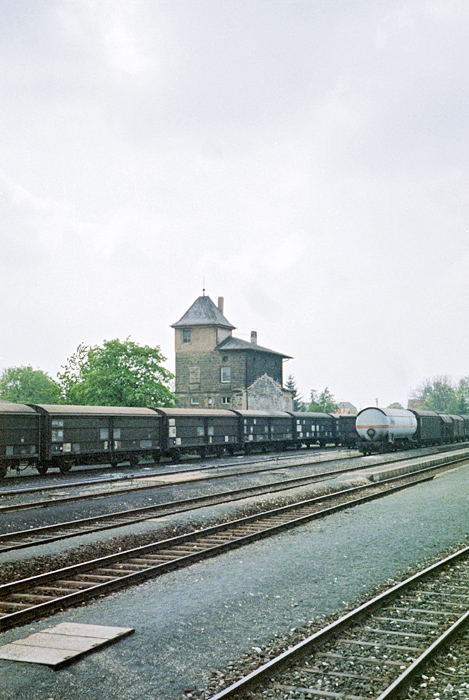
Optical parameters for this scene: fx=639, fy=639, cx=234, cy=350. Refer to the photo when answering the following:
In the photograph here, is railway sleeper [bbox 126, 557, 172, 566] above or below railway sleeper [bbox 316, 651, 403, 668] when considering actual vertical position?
above

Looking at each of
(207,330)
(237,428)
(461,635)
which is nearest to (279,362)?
(207,330)

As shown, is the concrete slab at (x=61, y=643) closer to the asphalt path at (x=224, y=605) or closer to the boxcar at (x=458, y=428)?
the asphalt path at (x=224, y=605)

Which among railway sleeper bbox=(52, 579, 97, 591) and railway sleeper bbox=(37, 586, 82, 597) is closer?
railway sleeper bbox=(37, 586, 82, 597)

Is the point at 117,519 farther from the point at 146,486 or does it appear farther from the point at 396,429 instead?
the point at 396,429

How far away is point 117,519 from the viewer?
1578cm

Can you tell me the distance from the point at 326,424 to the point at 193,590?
42.1 meters

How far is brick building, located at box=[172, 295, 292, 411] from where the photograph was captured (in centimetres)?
6569

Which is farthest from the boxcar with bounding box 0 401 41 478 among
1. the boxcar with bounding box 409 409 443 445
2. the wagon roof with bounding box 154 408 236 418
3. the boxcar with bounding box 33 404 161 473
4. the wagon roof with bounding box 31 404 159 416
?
the boxcar with bounding box 409 409 443 445

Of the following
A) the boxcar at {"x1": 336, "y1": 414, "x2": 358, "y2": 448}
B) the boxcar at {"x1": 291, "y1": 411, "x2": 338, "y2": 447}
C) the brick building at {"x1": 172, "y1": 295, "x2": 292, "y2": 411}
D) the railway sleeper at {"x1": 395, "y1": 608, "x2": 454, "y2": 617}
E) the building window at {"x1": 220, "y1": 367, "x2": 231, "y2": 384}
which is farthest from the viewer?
the building window at {"x1": 220, "y1": 367, "x2": 231, "y2": 384}

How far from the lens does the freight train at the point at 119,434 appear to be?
24531 millimetres

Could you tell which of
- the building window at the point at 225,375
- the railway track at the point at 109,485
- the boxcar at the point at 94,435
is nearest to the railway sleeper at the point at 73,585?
the railway track at the point at 109,485

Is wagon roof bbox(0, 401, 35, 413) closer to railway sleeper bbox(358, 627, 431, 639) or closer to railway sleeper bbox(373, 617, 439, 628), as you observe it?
railway sleeper bbox(373, 617, 439, 628)

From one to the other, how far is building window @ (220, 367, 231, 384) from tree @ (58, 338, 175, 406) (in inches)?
722

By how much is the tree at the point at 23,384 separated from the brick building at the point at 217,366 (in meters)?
54.0
